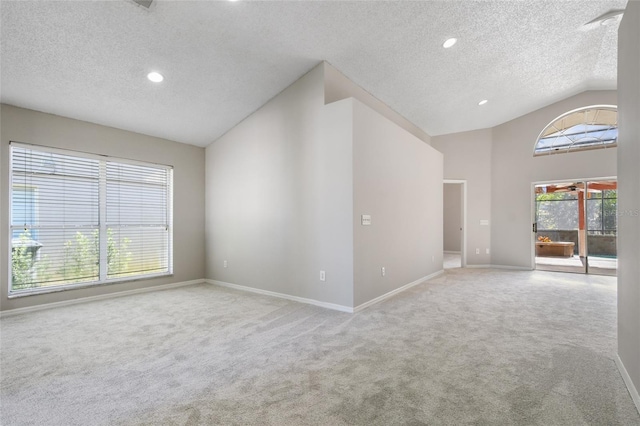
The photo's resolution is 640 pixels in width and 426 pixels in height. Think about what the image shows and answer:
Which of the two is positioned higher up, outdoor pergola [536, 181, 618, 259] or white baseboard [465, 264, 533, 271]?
outdoor pergola [536, 181, 618, 259]

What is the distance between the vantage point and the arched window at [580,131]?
6289 millimetres

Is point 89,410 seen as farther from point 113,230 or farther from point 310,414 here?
point 113,230

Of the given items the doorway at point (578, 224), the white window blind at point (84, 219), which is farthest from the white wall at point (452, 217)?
the white window blind at point (84, 219)

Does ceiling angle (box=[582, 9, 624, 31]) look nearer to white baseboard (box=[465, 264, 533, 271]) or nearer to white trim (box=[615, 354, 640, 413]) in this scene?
white trim (box=[615, 354, 640, 413])

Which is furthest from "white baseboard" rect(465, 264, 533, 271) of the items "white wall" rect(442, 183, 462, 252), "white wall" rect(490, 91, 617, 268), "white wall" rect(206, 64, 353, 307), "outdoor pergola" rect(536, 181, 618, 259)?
"white wall" rect(206, 64, 353, 307)

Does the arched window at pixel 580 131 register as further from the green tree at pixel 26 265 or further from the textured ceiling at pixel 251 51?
the green tree at pixel 26 265

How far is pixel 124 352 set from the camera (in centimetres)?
270

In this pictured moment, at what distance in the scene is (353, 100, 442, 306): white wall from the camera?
4.00 metres

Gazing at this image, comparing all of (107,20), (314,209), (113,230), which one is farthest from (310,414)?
(113,230)

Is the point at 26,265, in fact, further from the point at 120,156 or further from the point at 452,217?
the point at 452,217

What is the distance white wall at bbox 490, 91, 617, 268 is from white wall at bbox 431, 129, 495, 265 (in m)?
0.14

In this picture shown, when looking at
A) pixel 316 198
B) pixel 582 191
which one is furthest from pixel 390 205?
pixel 582 191

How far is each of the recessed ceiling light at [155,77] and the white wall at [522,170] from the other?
293 inches

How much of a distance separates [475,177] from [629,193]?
19.7ft
